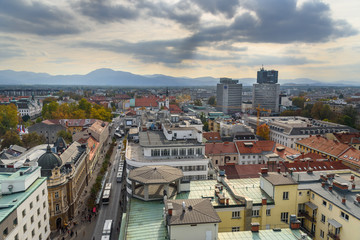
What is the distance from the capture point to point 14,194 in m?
30.9

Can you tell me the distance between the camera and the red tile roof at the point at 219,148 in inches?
2502

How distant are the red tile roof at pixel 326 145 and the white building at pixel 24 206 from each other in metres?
61.1

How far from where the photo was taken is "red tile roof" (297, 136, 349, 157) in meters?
60.5

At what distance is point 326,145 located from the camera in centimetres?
6575

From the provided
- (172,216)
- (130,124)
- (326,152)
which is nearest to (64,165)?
(172,216)

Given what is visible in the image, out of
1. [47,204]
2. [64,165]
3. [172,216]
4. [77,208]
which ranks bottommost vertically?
[77,208]

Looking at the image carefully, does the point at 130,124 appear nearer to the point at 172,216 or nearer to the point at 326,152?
the point at 326,152

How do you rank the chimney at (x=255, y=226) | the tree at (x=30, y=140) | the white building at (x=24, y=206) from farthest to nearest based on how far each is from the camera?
the tree at (x=30, y=140)
the white building at (x=24, y=206)
the chimney at (x=255, y=226)

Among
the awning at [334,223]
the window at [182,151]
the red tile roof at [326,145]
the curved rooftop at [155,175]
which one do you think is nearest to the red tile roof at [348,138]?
the red tile roof at [326,145]

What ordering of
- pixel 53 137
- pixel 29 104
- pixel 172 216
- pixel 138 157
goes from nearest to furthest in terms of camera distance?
1. pixel 172 216
2. pixel 138 157
3. pixel 53 137
4. pixel 29 104

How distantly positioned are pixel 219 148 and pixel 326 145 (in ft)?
91.7

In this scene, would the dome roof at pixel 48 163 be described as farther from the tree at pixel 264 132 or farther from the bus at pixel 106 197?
the tree at pixel 264 132

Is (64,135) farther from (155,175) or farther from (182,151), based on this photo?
(155,175)

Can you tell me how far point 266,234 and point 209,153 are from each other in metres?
41.1
